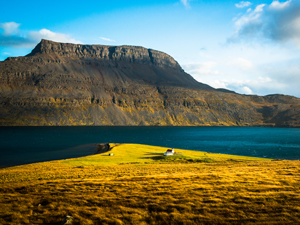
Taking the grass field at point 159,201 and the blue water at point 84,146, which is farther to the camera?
the blue water at point 84,146

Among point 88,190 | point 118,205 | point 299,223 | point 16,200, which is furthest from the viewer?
point 88,190

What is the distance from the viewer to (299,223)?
14484 mm

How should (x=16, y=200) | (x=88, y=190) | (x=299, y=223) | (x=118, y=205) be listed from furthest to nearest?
(x=88, y=190)
(x=16, y=200)
(x=118, y=205)
(x=299, y=223)

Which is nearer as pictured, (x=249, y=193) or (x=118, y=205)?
(x=118, y=205)

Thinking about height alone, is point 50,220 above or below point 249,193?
below

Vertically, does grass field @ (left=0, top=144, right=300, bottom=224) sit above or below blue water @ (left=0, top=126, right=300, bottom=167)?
above

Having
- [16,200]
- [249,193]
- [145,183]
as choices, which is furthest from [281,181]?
[16,200]

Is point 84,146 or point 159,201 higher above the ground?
point 159,201

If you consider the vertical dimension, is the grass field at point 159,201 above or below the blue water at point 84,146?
above

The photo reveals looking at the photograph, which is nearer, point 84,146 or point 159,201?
point 159,201

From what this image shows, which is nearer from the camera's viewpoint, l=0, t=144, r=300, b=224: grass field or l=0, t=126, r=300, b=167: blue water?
l=0, t=144, r=300, b=224: grass field

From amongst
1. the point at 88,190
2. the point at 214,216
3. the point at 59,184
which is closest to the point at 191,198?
the point at 214,216

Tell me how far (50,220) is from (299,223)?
58.1ft

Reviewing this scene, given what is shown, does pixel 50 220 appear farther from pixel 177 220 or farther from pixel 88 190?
pixel 177 220
